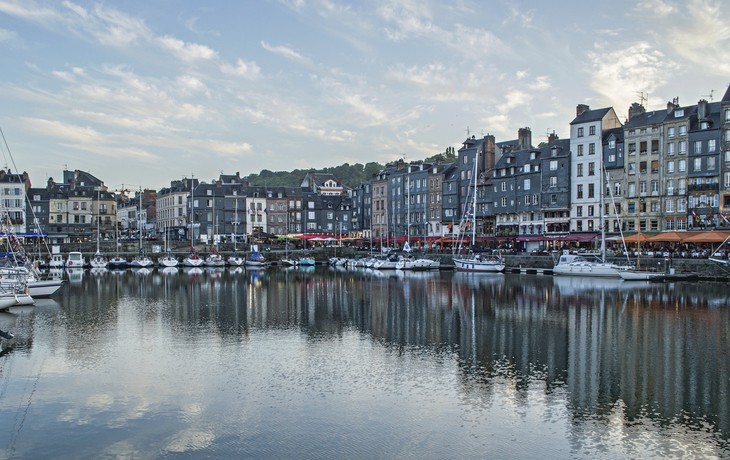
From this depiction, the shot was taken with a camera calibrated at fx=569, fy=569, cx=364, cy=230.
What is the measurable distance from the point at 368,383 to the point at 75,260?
74261mm

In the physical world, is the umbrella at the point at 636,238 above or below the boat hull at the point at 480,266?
above

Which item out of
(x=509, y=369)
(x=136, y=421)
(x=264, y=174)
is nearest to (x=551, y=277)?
(x=509, y=369)

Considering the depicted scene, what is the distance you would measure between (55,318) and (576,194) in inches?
2394

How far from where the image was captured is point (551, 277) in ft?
184

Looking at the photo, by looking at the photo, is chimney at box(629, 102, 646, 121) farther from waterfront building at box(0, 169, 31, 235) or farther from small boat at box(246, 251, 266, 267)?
waterfront building at box(0, 169, 31, 235)

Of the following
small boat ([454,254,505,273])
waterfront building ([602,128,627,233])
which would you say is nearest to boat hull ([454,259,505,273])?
small boat ([454,254,505,273])

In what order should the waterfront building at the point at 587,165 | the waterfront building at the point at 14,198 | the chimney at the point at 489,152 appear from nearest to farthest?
the waterfront building at the point at 587,165 → the chimney at the point at 489,152 → the waterfront building at the point at 14,198

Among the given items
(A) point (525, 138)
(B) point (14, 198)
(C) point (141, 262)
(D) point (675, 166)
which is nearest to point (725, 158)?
(D) point (675, 166)

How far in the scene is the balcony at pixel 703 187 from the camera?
59469 mm

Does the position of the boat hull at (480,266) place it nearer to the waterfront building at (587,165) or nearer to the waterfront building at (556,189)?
the waterfront building at (556,189)

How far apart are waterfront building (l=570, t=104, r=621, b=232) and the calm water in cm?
4043

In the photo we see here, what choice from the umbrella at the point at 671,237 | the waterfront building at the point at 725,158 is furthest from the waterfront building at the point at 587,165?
the waterfront building at the point at 725,158

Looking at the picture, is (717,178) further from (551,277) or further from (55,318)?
(55,318)

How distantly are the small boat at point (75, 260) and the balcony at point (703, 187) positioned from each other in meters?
76.6
